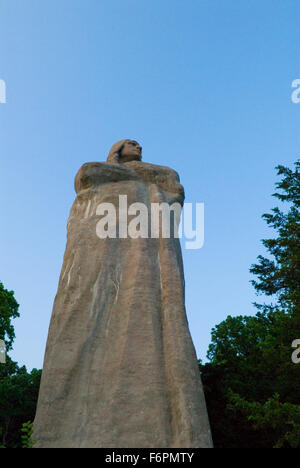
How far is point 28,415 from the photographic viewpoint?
80.2 feet

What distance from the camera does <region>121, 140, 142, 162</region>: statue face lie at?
788cm

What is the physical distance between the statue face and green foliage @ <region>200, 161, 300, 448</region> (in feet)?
32.4

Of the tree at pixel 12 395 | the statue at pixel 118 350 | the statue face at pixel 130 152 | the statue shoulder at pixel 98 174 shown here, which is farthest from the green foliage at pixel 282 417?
the tree at pixel 12 395

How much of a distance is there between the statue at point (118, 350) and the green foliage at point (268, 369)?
10239 mm

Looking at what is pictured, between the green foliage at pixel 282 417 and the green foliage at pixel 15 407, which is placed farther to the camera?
the green foliage at pixel 15 407

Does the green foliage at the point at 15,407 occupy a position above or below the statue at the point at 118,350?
above

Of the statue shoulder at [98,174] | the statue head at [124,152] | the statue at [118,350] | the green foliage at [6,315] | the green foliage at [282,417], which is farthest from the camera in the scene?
the green foliage at [6,315]

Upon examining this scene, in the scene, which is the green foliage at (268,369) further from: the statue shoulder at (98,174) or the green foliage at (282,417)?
the statue shoulder at (98,174)

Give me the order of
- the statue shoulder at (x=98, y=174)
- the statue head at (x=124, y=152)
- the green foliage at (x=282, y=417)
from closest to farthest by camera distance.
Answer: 1. the statue shoulder at (x=98, y=174)
2. the statue head at (x=124, y=152)
3. the green foliage at (x=282, y=417)

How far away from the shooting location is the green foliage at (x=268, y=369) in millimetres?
15442

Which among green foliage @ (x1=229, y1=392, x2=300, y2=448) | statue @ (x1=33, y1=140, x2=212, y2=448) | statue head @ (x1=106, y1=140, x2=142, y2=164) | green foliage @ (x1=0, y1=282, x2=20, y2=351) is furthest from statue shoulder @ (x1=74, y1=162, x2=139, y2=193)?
green foliage @ (x1=0, y1=282, x2=20, y2=351)

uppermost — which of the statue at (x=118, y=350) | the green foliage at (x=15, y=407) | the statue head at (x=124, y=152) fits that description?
the statue head at (x=124, y=152)
